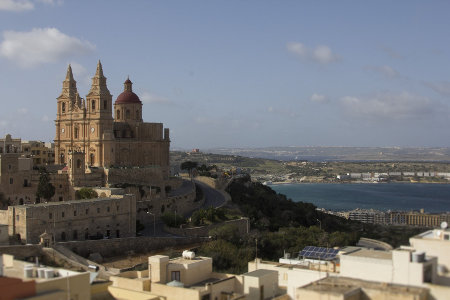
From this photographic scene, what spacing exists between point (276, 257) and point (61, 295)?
24844 mm

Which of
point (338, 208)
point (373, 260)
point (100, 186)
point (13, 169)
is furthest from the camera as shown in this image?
point (338, 208)

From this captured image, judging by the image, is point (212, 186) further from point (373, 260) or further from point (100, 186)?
point (373, 260)

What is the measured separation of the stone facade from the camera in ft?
112

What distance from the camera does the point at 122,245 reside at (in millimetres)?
37094

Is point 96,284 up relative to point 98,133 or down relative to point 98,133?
down

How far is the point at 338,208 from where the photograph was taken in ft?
366

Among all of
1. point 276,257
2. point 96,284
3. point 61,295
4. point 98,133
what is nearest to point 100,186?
point 98,133

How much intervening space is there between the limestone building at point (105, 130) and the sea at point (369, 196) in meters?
60.8

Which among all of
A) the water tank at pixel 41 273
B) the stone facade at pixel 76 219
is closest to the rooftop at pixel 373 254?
the water tank at pixel 41 273

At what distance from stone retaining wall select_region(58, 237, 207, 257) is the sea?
7254 cm

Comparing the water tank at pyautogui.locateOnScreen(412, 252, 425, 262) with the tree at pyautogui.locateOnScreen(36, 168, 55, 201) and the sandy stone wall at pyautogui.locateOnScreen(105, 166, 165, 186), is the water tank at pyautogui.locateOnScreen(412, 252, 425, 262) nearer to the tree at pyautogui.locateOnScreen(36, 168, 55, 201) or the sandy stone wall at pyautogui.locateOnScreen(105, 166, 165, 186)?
the tree at pyautogui.locateOnScreen(36, 168, 55, 201)

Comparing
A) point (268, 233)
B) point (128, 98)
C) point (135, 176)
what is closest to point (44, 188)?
point (135, 176)

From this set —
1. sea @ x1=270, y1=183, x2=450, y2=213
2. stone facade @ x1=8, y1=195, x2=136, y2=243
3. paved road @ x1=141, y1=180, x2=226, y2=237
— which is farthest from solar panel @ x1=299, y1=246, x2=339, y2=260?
sea @ x1=270, y1=183, x2=450, y2=213

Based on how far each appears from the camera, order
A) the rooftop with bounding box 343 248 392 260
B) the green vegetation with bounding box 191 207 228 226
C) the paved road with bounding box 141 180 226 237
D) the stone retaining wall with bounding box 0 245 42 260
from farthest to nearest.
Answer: the green vegetation with bounding box 191 207 228 226, the paved road with bounding box 141 180 226 237, the stone retaining wall with bounding box 0 245 42 260, the rooftop with bounding box 343 248 392 260
